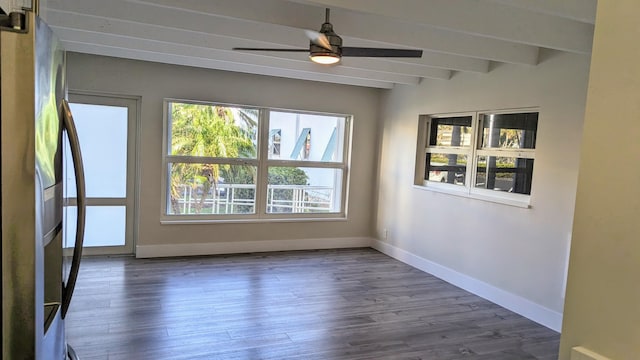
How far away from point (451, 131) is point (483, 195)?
974mm

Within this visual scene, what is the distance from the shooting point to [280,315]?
3795 mm

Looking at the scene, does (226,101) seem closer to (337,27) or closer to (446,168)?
(337,27)

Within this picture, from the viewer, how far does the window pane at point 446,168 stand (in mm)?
5073

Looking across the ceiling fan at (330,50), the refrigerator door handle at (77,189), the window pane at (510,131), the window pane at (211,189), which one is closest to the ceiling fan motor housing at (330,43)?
the ceiling fan at (330,50)

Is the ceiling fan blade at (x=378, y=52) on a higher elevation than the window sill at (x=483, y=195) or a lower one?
higher

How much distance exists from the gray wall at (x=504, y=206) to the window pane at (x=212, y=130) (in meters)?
2.06

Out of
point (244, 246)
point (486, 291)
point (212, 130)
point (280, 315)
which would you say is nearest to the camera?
point (280, 315)

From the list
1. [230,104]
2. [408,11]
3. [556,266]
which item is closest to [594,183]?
[408,11]

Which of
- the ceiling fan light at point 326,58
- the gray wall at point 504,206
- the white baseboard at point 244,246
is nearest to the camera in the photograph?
the ceiling fan light at point 326,58

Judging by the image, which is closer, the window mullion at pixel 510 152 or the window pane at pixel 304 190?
the window mullion at pixel 510 152

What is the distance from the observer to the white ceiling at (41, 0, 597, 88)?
2922 mm

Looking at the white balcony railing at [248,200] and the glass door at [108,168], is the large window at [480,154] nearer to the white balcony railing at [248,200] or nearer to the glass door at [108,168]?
the white balcony railing at [248,200]

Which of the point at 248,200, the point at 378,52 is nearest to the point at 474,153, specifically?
the point at 378,52

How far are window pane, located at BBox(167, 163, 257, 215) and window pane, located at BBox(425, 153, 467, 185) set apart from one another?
2.38m
